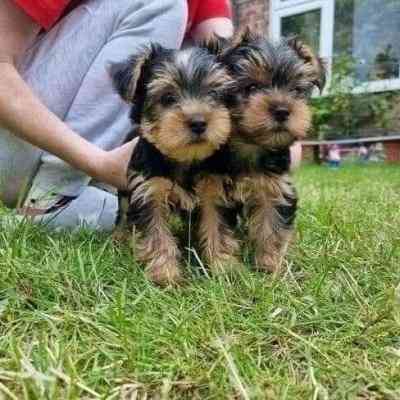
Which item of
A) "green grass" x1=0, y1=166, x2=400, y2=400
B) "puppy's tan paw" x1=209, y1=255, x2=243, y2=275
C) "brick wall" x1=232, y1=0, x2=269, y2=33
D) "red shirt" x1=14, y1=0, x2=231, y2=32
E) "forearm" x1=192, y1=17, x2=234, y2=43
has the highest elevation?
"brick wall" x1=232, y1=0, x2=269, y2=33

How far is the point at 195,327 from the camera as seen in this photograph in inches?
65.1

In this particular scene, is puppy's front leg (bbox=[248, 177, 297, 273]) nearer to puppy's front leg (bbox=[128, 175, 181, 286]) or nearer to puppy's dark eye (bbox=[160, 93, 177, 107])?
puppy's front leg (bbox=[128, 175, 181, 286])

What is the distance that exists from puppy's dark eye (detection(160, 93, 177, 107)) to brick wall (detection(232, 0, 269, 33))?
937 centimetres

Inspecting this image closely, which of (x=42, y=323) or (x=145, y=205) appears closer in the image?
(x=42, y=323)

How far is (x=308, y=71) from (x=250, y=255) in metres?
0.85

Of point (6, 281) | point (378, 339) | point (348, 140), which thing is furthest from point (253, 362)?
point (348, 140)

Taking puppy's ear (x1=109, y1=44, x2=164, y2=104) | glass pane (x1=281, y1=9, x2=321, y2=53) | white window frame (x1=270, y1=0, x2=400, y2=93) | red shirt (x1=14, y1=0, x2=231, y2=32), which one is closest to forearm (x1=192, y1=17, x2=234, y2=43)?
red shirt (x1=14, y1=0, x2=231, y2=32)

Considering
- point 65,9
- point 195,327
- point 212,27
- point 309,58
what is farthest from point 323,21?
point 195,327

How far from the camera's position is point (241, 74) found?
7.77 ft

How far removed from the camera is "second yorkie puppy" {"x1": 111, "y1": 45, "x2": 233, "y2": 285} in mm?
2227

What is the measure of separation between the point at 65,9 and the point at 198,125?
4.39 ft

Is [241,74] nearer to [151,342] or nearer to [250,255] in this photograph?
[250,255]

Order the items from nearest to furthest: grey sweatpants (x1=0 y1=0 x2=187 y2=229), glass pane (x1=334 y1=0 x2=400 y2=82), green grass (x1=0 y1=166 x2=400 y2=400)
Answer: green grass (x1=0 y1=166 x2=400 y2=400)
grey sweatpants (x1=0 y1=0 x2=187 y2=229)
glass pane (x1=334 y1=0 x2=400 y2=82)

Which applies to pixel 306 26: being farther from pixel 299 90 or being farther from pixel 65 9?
pixel 299 90
